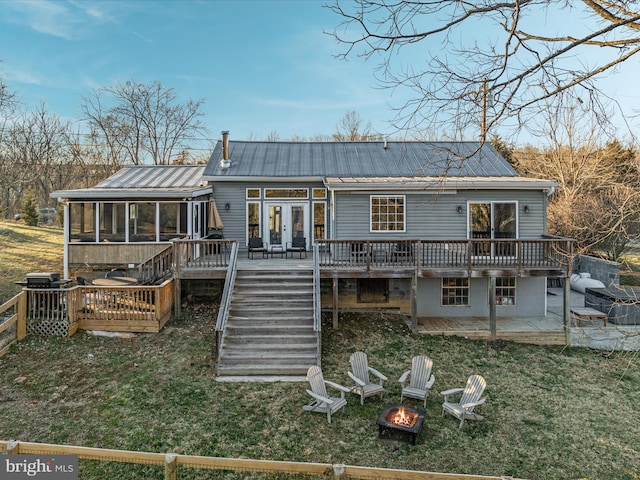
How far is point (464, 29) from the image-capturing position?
14.5ft

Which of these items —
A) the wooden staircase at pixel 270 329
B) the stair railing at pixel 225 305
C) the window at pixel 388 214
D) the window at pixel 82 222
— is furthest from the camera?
the window at pixel 388 214

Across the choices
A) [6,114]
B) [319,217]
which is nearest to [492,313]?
[319,217]

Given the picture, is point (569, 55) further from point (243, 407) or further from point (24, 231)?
point (24, 231)

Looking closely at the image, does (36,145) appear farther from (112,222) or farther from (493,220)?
(493,220)

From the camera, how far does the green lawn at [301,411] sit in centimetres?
588

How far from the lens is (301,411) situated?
704 centimetres

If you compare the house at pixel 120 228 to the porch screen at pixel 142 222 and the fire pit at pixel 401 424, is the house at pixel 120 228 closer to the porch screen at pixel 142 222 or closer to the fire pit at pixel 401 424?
the porch screen at pixel 142 222

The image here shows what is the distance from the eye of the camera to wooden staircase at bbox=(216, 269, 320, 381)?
27.6ft

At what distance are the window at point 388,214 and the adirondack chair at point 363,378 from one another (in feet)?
19.0

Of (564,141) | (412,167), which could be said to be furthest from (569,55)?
(564,141)

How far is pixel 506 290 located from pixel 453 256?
301 centimetres

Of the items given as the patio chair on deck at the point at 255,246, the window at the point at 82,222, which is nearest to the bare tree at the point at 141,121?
the window at the point at 82,222

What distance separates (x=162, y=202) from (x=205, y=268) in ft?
9.66

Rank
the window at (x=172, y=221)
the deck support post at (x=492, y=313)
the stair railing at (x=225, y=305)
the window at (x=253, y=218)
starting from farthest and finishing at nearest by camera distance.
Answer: the window at (x=253, y=218) < the window at (x=172, y=221) < the deck support post at (x=492, y=313) < the stair railing at (x=225, y=305)
